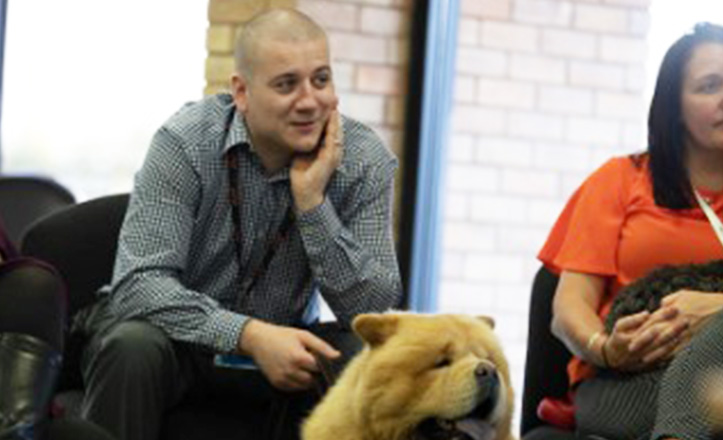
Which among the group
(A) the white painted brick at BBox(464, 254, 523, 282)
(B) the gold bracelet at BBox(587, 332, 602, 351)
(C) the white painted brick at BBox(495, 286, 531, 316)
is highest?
(B) the gold bracelet at BBox(587, 332, 602, 351)

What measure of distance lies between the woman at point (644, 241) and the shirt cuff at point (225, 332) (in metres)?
0.60

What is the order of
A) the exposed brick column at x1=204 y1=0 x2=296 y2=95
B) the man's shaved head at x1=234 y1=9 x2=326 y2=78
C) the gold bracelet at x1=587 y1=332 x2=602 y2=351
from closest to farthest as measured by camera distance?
the gold bracelet at x1=587 y1=332 x2=602 y2=351 → the man's shaved head at x1=234 y1=9 x2=326 y2=78 → the exposed brick column at x1=204 y1=0 x2=296 y2=95

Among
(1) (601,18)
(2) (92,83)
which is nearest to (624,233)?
(1) (601,18)

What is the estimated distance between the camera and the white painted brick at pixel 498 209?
14.0 feet

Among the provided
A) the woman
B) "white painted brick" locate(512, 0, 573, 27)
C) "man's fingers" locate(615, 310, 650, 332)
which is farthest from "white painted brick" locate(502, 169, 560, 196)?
"man's fingers" locate(615, 310, 650, 332)

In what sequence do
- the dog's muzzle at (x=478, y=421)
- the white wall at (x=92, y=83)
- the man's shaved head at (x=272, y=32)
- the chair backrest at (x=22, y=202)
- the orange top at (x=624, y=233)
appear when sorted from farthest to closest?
the white wall at (x=92, y=83) → the chair backrest at (x=22, y=202) → the man's shaved head at (x=272, y=32) → the orange top at (x=624, y=233) → the dog's muzzle at (x=478, y=421)

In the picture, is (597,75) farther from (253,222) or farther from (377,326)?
(377,326)

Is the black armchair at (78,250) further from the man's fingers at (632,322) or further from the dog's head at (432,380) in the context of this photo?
the man's fingers at (632,322)

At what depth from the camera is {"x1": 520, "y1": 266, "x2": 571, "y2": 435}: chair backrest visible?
2717mm

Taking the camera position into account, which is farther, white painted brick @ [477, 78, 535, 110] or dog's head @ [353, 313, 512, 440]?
white painted brick @ [477, 78, 535, 110]

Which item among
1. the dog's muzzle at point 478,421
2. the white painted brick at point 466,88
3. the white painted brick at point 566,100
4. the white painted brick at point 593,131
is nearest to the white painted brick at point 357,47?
the white painted brick at point 466,88

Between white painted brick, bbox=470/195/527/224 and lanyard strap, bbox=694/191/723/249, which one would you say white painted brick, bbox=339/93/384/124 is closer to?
white painted brick, bbox=470/195/527/224

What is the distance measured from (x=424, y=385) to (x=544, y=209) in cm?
220

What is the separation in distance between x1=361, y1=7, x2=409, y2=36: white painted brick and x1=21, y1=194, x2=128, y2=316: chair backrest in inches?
62.1
